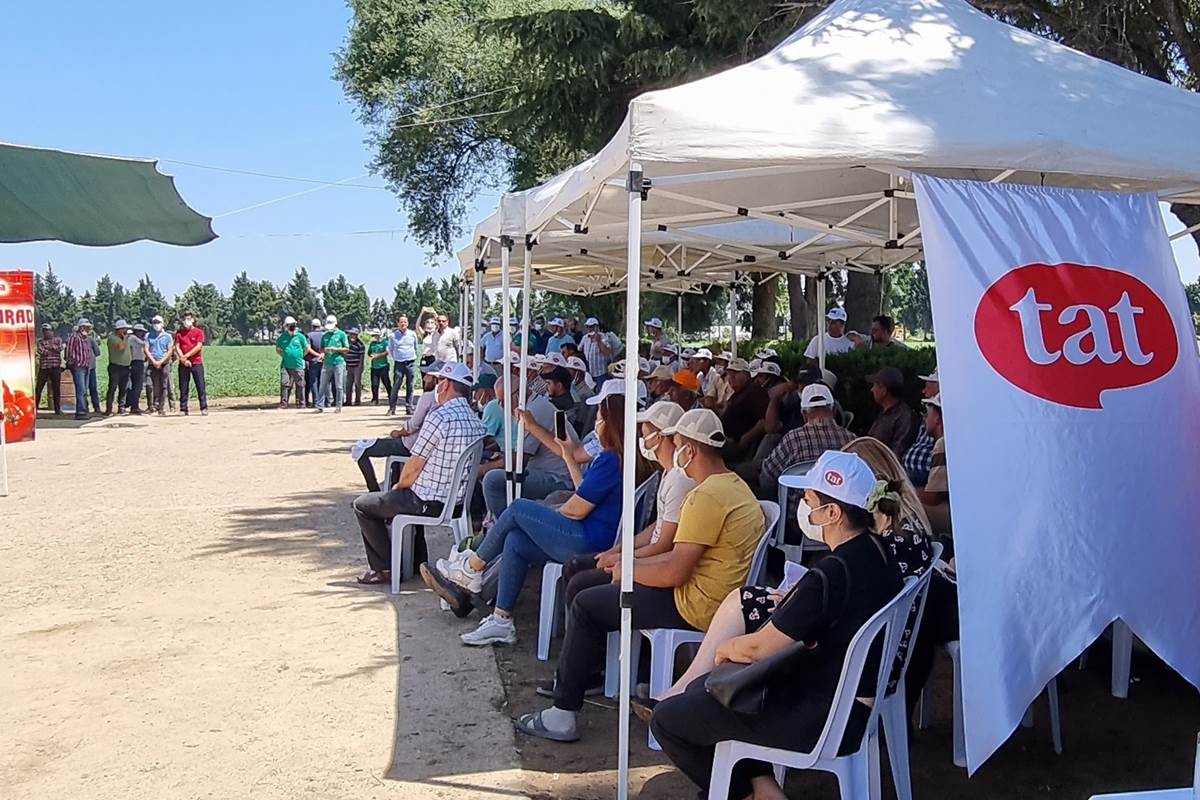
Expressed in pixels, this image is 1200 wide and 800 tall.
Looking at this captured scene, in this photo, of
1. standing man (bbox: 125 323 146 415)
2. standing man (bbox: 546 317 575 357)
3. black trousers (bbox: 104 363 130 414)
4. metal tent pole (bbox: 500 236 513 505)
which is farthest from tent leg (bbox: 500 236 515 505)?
black trousers (bbox: 104 363 130 414)

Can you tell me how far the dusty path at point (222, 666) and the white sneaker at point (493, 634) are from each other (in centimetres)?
8

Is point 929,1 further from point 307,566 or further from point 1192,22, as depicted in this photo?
point 1192,22

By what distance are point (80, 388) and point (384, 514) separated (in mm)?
14888

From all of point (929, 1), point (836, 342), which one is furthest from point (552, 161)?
point (929, 1)

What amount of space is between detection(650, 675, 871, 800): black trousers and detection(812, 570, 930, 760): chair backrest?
3 centimetres

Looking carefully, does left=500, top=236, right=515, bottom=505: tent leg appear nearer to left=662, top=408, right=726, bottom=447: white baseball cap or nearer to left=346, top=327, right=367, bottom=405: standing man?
left=662, top=408, right=726, bottom=447: white baseball cap

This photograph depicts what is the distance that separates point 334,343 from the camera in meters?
19.5

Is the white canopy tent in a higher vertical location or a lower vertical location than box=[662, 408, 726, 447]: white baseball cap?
higher

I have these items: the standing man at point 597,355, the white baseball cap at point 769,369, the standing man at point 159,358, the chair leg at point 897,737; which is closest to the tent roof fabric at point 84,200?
the chair leg at point 897,737

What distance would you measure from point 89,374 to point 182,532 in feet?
41.3

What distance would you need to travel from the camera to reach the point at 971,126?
3770 millimetres

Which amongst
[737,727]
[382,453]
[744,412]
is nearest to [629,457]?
[737,727]

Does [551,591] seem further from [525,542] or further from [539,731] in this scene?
[539,731]

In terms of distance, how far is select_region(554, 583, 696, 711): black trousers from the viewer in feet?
13.9
